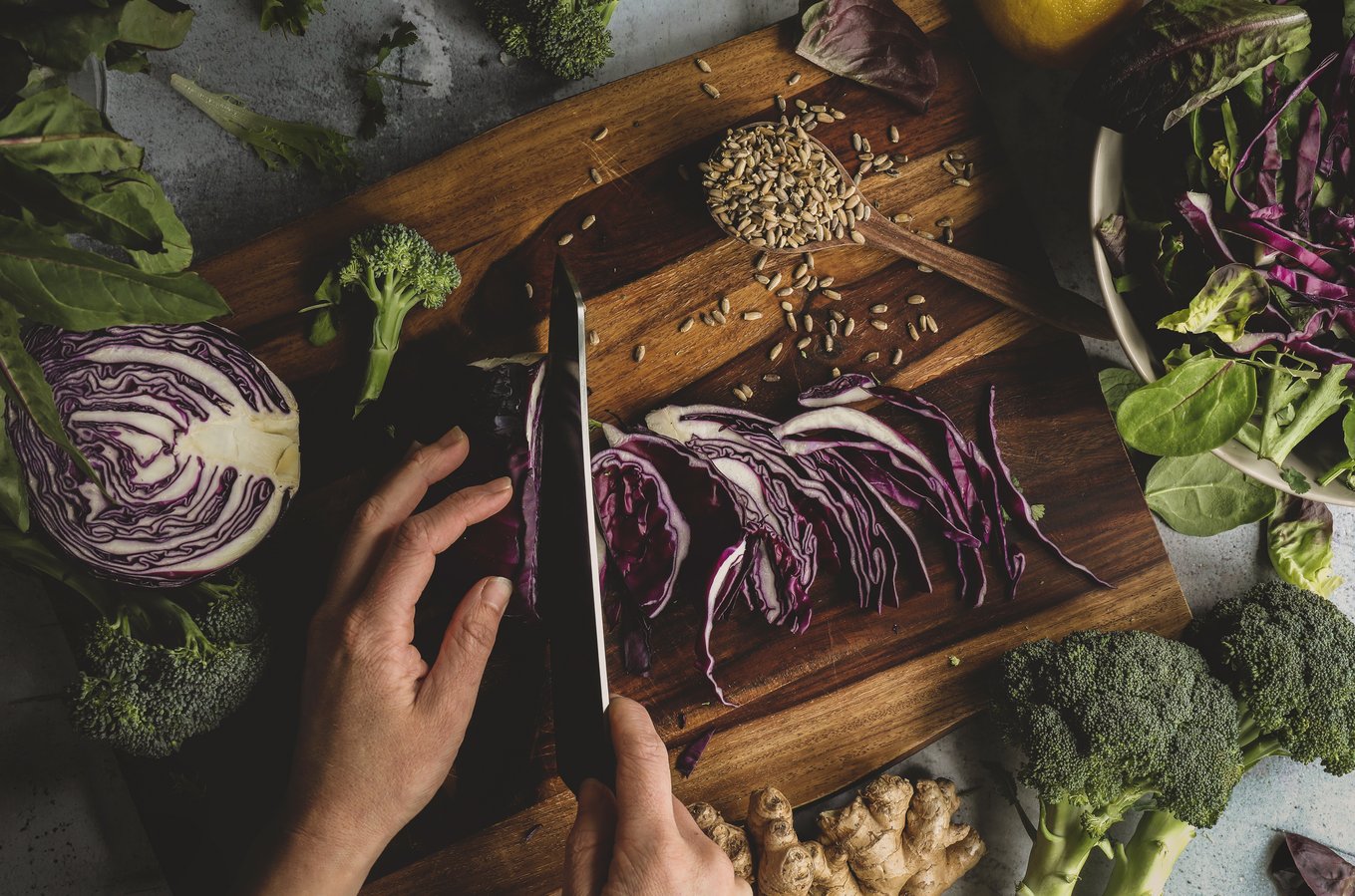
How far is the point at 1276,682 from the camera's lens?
2.07 m

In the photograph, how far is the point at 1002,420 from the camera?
86.9 inches

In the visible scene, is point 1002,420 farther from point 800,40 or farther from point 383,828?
point 383,828

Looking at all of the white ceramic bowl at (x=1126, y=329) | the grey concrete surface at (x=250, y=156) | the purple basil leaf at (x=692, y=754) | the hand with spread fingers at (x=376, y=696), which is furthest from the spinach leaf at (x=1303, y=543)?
the hand with spread fingers at (x=376, y=696)

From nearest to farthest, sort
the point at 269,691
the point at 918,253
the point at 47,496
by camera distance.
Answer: the point at 47,496 → the point at 269,691 → the point at 918,253

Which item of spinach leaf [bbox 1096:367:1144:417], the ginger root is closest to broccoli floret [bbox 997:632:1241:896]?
the ginger root

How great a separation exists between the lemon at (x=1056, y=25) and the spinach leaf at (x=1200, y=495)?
3.19 ft

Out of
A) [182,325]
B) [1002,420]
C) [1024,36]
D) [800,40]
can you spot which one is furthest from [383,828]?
[1024,36]

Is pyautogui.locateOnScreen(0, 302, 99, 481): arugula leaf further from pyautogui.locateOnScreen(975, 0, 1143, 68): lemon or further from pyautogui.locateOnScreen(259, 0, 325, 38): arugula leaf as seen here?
pyautogui.locateOnScreen(975, 0, 1143, 68): lemon

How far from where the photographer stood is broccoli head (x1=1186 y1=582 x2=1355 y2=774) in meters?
→ 2.09

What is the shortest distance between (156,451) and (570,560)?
0.83 metres

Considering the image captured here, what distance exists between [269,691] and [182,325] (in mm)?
792

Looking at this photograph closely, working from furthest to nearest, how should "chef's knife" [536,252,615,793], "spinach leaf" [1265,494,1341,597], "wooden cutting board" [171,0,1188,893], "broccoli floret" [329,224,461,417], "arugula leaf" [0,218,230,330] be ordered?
"spinach leaf" [1265,494,1341,597] → "wooden cutting board" [171,0,1188,893] → "broccoli floret" [329,224,461,417] → "chef's knife" [536,252,615,793] → "arugula leaf" [0,218,230,330]

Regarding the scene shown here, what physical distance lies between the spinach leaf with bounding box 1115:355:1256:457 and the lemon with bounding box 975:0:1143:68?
28.2 inches

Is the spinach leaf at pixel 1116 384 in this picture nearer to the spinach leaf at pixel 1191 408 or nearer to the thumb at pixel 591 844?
the spinach leaf at pixel 1191 408
